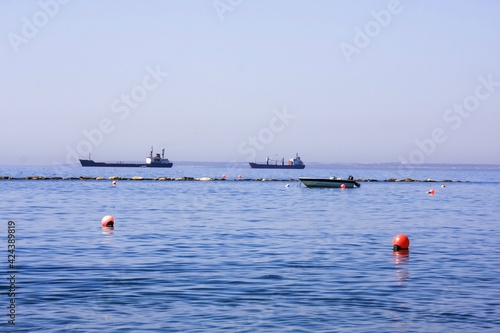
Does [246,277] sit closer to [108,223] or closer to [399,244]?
[399,244]

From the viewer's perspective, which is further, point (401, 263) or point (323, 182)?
point (323, 182)

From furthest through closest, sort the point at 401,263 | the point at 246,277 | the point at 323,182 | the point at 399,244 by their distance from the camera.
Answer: the point at 323,182
the point at 399,244
the point at 401,263
the point at 246,277

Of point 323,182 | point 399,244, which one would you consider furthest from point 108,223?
point 323,182

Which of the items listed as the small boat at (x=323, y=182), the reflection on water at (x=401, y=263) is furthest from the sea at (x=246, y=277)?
the small boat at (x=323, y=182)

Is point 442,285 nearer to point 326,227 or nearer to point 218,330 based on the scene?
point 218,330

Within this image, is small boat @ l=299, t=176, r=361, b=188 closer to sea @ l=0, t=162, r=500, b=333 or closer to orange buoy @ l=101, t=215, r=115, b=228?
sea @ l=0, t=162, r=500, b=333

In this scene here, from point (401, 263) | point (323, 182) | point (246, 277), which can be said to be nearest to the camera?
point (246, 277)

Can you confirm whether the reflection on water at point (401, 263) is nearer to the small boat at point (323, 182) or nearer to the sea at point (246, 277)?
the sea at point (246, 277)

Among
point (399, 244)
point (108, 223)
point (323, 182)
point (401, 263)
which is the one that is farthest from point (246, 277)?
point (323, 182)

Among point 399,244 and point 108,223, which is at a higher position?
point 399,244

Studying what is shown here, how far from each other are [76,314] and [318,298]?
7.22 meters

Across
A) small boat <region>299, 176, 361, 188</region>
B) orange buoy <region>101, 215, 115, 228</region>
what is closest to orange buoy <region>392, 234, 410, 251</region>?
orange buoy <region>101, 215, 115, 228</region>

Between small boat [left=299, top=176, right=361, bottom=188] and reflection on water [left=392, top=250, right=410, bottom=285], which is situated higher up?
small boat [left=299, top=176, right=361, bottom=188]

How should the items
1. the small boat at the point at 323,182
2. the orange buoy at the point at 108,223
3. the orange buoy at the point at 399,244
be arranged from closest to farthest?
the orange buoy at the point at 399,244, the orange buoy at the point at 108,223, the small boat at the point at 323,182
